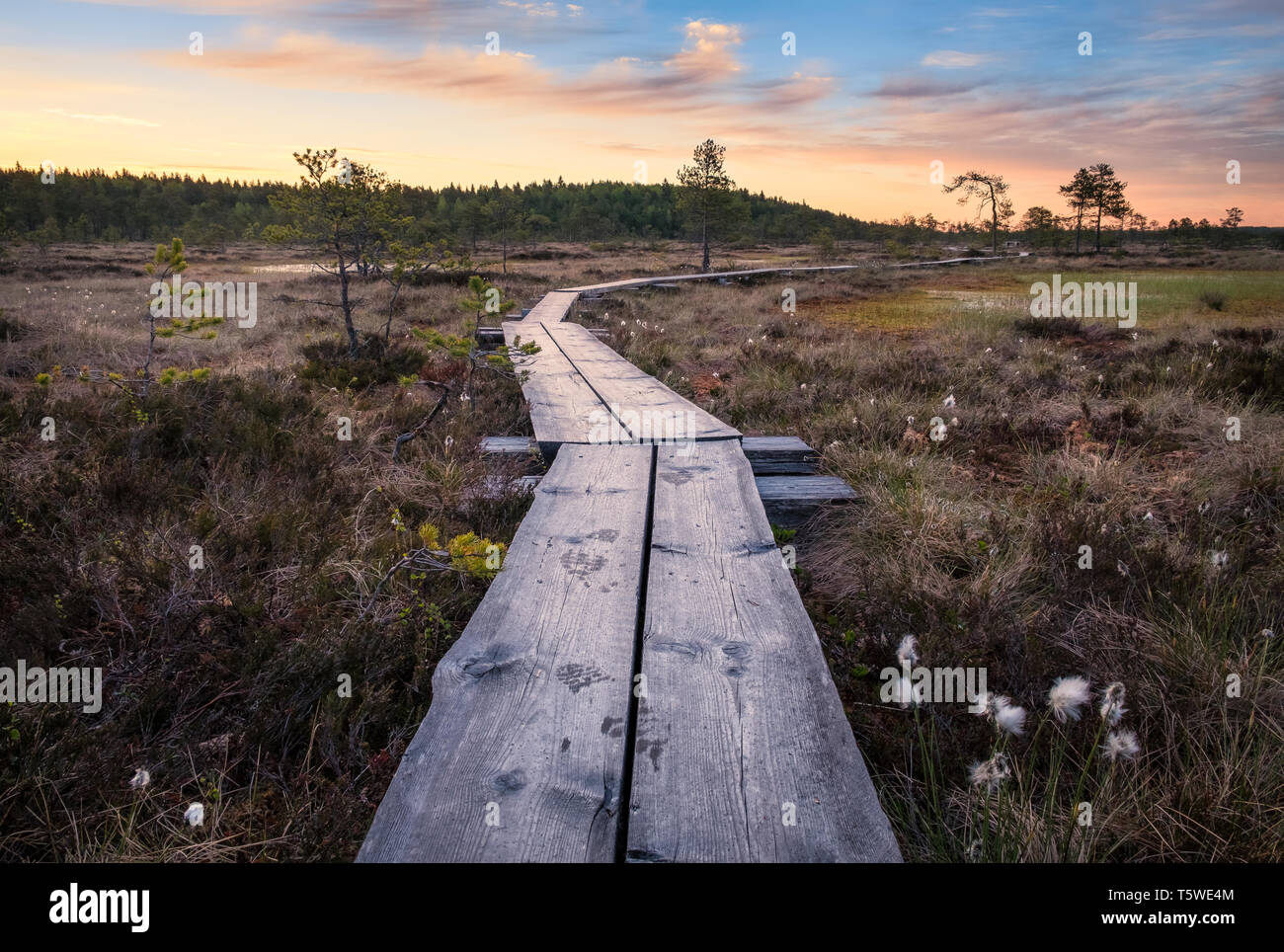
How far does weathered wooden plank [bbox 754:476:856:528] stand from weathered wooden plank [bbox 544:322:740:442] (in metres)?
0.64

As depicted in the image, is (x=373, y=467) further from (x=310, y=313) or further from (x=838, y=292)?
(x=838, y=292)

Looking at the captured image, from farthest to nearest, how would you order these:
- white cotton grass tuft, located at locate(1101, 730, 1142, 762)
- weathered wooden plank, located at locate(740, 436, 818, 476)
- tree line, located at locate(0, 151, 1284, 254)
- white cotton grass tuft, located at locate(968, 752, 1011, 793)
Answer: tree line, located at locate(0, 151, 1284, 254) → weathered wooden plank, located at locate(740, 436, 818, 476) → white cotton grass tuft, located at locate(1101, 730, 1142, 762) → white cotton grass tuft, located at locate(968, 752, 1011, 793)

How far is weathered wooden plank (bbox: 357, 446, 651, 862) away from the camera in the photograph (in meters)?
1.38

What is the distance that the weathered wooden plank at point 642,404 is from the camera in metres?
4.67

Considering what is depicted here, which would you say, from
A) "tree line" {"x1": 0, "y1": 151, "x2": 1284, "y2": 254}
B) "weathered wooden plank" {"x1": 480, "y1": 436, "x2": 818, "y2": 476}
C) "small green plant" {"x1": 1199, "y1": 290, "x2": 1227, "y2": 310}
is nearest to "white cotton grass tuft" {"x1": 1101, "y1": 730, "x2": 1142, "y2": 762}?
"weathered wooden plank" {"x1": 480, "y1": 436, "x2": 818, "y2": 476}

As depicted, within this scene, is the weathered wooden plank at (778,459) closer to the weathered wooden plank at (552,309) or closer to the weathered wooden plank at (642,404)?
the weathered wooden plank at (642,404)

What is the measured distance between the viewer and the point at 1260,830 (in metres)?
1.76

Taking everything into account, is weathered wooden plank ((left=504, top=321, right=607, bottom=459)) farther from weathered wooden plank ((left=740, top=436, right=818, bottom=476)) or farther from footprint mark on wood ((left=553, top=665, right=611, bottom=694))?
footprint mark on wood ((left=553, top=665, right=611, bottom=694))

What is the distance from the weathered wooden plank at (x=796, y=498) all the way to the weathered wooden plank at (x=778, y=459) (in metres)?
0.43

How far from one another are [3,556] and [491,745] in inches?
113

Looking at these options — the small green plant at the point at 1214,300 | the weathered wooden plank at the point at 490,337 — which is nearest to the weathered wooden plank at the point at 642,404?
the weathered wooden plank at the point at 490,337

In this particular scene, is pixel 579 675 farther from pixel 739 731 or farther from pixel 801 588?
pixel 801 588
